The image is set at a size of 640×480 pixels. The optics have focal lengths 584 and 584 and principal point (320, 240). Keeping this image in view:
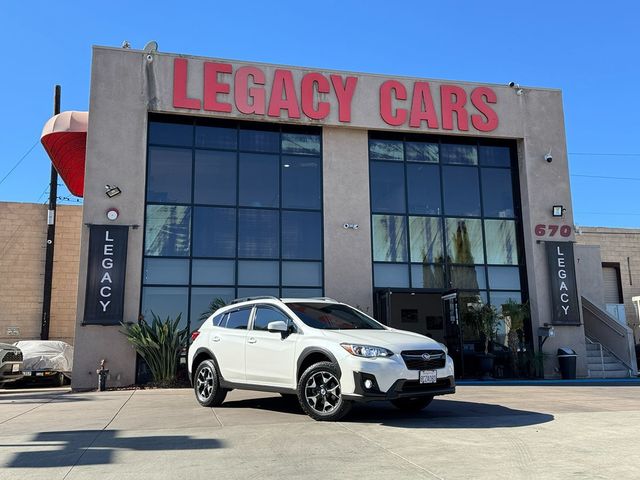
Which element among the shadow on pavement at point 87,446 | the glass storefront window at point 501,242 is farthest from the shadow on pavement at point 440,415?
the glass storefront window at point 501,242

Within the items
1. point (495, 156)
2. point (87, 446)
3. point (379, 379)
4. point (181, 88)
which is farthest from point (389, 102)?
point (87, 446)

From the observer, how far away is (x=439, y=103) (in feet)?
59.0

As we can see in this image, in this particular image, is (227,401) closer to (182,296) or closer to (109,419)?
(109,419)

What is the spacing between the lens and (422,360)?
295 inches

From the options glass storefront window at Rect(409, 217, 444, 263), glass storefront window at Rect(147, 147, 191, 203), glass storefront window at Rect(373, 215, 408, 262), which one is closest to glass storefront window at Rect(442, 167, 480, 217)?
glass storefront window at Rect(409, 217, 444, 263)

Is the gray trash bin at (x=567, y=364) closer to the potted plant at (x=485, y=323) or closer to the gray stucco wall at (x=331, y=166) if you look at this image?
the gray stucco wall at (x=331, y=166)

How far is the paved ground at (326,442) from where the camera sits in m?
5.02

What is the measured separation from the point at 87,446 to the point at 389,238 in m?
12.1

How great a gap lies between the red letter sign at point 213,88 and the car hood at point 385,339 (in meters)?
10.2

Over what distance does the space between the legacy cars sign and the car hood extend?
1018 cm

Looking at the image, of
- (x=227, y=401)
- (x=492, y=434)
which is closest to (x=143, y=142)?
(x=227, y=401)

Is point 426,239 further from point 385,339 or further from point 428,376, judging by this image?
point 428,376

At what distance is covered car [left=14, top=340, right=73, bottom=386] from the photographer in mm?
17703

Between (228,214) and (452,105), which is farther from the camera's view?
(452,105)
